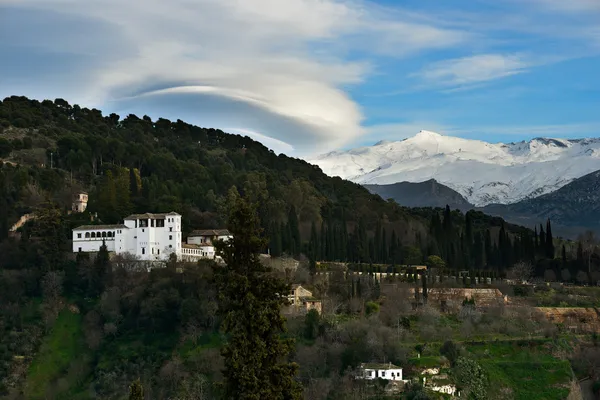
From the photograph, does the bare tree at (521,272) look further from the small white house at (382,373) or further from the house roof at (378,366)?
the small white house at (382,373)

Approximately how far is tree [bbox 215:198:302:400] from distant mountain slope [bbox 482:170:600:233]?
133987mm

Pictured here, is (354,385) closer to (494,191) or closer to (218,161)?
(218,161)

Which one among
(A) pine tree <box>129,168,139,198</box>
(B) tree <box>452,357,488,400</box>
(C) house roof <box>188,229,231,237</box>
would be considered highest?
(A) pine tree <box>129,168,139,198</box>

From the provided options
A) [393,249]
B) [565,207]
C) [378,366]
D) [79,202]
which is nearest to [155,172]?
[79,202]

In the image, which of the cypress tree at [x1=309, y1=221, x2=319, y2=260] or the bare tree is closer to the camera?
the cypress tree at [x1=309, y1=221, x2=319, y2=260]

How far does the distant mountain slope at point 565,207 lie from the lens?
156m

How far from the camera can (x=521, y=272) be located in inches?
2940

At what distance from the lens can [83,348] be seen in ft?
201

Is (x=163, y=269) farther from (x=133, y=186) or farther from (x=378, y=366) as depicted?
(x=378, y=366)

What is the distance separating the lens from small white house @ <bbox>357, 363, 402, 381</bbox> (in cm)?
5394

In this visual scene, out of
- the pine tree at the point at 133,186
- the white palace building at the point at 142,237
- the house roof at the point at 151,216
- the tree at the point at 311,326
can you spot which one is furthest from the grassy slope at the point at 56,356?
the pine tree at the point at 133,186

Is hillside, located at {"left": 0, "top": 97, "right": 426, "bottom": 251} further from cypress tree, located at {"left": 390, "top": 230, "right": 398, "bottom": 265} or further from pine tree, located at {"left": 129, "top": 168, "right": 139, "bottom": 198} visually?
cypress tree, located at {"left": 390, "top": 230, "right": 398, "bottom": 265}

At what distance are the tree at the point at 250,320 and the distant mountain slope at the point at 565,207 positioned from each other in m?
134

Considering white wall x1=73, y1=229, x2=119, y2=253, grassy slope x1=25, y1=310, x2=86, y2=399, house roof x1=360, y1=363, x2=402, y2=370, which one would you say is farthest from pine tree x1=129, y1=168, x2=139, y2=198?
house roof x1=360, y1=363, x2=402, y2=370
